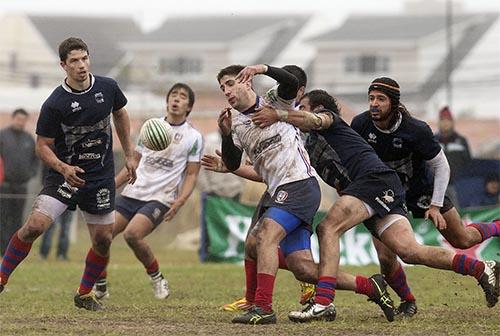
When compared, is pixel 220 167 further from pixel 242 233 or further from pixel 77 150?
pixel 242 233

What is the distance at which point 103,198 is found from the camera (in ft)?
38.0

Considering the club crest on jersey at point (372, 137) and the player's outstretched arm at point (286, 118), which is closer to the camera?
the player's outstretched arm at point (286, 118)

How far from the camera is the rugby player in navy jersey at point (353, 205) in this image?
10.1 meters

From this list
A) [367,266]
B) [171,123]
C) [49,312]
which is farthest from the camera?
[367,266]

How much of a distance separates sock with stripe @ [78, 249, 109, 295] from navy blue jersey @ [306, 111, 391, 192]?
103 inches

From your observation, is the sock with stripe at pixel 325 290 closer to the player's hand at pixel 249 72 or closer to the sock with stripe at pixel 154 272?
the player's hand at pixel 249 72

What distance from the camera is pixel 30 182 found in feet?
69.7

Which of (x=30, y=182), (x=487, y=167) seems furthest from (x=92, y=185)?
(x=487, y=167)

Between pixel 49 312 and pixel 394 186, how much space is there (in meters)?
3.30

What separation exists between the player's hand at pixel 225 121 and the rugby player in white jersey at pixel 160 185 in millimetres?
3273

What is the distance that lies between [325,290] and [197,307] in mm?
2149

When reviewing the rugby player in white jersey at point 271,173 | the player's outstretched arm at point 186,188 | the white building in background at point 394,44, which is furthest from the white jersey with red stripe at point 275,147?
the white building in background at point 394,44

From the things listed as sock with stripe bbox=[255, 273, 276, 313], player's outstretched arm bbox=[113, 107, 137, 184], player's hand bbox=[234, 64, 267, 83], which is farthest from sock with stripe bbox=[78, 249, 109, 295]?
player's hand bbox=[234, 64, 267, 83]

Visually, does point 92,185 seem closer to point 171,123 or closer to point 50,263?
point 171,123
